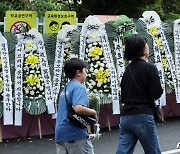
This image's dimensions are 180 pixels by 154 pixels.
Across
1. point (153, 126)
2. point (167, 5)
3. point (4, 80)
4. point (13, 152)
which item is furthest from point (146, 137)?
point (167, 5)

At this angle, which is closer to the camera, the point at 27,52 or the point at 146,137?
the point at 146,137

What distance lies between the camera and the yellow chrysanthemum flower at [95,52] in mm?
7643

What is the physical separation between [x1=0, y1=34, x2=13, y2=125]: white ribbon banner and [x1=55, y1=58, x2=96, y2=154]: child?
137 inches

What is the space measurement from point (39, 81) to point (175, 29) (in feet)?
9.77

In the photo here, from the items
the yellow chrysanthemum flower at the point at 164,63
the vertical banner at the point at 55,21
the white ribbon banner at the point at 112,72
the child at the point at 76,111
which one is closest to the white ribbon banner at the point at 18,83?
the vertical banner at the point at 55,21

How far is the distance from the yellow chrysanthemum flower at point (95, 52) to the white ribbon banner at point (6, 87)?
5.02 feet

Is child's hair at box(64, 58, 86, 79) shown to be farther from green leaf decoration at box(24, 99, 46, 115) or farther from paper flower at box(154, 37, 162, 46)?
paper flower at box(154, 37, 162, 46)

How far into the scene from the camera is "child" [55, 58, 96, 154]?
3.77 meters

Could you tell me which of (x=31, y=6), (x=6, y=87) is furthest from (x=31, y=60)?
(x=31, y=6)

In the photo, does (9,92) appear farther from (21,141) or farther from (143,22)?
(143,22)

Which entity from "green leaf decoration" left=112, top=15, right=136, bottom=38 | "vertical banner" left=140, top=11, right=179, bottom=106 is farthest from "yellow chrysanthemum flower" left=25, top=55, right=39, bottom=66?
"vertical banner" left=140, top=11, right=179, bottom=106

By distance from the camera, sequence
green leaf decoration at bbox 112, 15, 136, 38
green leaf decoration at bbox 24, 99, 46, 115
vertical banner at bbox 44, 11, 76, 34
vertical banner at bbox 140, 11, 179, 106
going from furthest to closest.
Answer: vertical banner at bbox 140, 11, 179, 106, vertical banner at bbox 44, 11, 76, 34, green leaf decoration at bbox 112, 15, 136, 38, green leaf decoration at bbox 24, 99, 46, 115

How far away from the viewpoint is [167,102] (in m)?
8.71

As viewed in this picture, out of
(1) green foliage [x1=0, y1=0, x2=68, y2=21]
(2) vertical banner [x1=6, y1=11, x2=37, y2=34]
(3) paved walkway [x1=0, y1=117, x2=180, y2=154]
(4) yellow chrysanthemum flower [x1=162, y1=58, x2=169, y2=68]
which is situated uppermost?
(1) green foliage [x1=0, y1=0, x2=68, y2=21]
